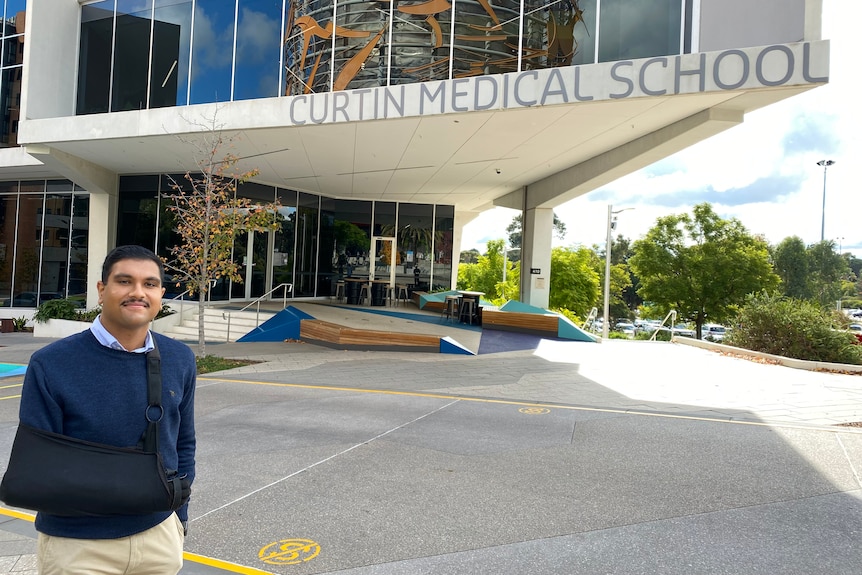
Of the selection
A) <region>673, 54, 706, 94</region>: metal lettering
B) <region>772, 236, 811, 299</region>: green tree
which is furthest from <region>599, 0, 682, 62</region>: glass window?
<region>772, 236, 811, 299</region>: green tree

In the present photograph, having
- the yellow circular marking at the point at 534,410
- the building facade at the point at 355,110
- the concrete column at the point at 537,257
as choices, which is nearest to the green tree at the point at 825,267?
the building facade at the point at 355,110

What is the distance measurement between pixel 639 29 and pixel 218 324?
13.6m

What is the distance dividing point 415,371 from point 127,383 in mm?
9605

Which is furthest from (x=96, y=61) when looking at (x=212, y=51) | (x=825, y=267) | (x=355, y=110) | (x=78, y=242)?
(x=825, y=267)

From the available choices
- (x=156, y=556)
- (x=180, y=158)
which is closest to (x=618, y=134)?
(x=180, y=158)

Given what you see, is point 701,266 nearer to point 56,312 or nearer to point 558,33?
point 558,33

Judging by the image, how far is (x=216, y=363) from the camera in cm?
1191

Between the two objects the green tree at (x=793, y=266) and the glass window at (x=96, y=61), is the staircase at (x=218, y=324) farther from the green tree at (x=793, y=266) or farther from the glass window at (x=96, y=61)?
the green tree at (x=793, y=266)

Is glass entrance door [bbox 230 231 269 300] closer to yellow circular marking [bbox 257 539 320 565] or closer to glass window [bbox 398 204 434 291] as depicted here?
glass window [bbox 398 204 434 291]

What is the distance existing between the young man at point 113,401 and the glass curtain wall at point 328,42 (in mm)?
12381

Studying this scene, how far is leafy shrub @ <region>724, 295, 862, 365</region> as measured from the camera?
14.0 meters

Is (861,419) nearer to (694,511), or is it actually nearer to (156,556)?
(694,511)

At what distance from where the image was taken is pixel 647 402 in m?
9.05

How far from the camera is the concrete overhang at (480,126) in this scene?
10.5m
